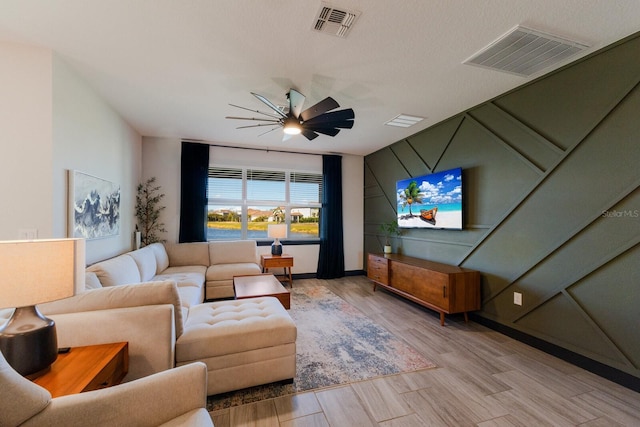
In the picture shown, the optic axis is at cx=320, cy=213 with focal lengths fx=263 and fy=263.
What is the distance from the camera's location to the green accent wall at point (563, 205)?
80.4 inches

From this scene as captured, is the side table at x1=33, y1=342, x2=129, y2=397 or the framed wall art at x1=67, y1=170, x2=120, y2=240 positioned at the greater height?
the framed wall art at x1=67, y1=170, x2=120, y2=240

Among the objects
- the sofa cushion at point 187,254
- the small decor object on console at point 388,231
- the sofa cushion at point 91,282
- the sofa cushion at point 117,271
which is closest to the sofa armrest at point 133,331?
the sofa cushion at point 91,282

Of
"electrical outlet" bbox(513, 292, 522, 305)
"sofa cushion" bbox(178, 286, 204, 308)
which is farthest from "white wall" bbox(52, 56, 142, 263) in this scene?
"electrical outlet" bbox(513, 292, 522, 305)

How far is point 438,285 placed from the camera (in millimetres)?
3168

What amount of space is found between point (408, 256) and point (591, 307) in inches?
92.7

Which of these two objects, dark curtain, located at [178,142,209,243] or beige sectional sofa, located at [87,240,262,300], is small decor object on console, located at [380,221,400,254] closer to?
beige sectional sofa, located at [87,240,262,300]

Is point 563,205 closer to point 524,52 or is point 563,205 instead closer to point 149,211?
point 524,52

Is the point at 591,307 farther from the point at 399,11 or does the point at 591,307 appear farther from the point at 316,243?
the point at 316,243

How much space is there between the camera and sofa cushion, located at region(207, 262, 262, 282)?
3.95m

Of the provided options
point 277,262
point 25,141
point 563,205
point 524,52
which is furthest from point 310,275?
point 524,52

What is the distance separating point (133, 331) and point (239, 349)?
677 millimetres

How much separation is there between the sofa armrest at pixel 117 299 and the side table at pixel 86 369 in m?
0.23

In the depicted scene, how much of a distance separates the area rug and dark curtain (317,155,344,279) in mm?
1884

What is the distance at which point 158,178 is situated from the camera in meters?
4.74
